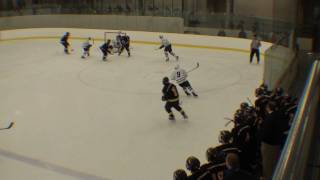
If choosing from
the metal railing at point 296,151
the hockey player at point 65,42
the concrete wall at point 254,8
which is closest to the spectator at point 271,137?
the metal railing at point 296,151

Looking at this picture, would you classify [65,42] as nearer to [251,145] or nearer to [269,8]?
[269,8]

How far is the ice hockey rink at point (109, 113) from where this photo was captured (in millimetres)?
5578

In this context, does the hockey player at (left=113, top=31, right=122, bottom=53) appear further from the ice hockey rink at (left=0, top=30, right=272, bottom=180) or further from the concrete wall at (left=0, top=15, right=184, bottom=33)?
the concrete wall at (left=0, top=15, right=184, bottom=33)

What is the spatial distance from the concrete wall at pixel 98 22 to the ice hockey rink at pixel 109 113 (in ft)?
11.5

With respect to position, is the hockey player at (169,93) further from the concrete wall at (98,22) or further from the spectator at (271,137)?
the concrete wall at (98,22)

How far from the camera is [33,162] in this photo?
569cm

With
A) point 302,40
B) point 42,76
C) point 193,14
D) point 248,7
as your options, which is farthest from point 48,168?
point 248,7

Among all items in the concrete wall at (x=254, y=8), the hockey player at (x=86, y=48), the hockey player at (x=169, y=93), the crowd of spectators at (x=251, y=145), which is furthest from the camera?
the concrete wall at (x=254, y=8)

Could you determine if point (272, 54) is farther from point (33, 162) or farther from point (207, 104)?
point (33, 162)

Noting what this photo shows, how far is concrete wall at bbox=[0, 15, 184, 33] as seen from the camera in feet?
56.5

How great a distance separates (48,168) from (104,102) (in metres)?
3.22

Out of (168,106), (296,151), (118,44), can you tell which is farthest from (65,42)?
(296,151)

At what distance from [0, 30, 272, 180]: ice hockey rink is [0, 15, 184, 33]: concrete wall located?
11.5 feet

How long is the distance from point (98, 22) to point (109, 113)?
1188cm
